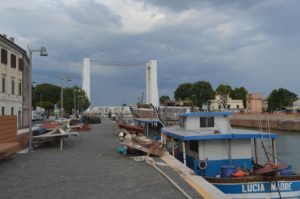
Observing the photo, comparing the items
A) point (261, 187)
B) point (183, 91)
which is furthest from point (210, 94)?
point (261, 187)

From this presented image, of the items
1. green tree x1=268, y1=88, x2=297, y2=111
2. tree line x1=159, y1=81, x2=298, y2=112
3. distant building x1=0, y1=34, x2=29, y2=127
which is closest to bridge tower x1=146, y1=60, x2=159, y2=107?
tree line x1=159, y1=81, x2=298, y2=112

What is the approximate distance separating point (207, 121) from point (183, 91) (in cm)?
12081

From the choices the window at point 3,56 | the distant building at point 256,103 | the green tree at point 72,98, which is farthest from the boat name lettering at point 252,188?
the green tree at point 72,98

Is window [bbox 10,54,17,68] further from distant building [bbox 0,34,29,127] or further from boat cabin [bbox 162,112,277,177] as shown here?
boat cabin [bbox 162,112,277,177]

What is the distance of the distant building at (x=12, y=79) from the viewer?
44094 millimetres

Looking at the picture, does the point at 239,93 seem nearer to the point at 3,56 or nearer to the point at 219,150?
the point at 3,56

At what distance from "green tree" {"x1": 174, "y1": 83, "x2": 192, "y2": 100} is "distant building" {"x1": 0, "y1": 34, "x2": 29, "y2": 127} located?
281ft

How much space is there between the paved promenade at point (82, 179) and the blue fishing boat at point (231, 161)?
2559 millimetres

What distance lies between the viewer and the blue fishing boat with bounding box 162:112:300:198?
14.6m

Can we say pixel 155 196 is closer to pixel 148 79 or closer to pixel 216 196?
pixel 216 196

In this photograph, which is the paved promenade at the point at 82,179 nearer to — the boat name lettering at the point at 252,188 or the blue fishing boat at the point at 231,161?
the blue fishing boat at the point at 231,161

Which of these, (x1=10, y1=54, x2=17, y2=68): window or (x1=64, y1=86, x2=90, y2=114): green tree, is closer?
(x1=10, y1=54, x2=17, y2=68): window

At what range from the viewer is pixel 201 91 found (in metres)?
133

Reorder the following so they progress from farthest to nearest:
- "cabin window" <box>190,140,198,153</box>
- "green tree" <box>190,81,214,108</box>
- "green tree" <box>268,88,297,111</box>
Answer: "green tree" <box>190,81,214,108</box> → "green tree" <box>268,88,297,111</box> → "cabin window" <box>190,140,198,153</box>
